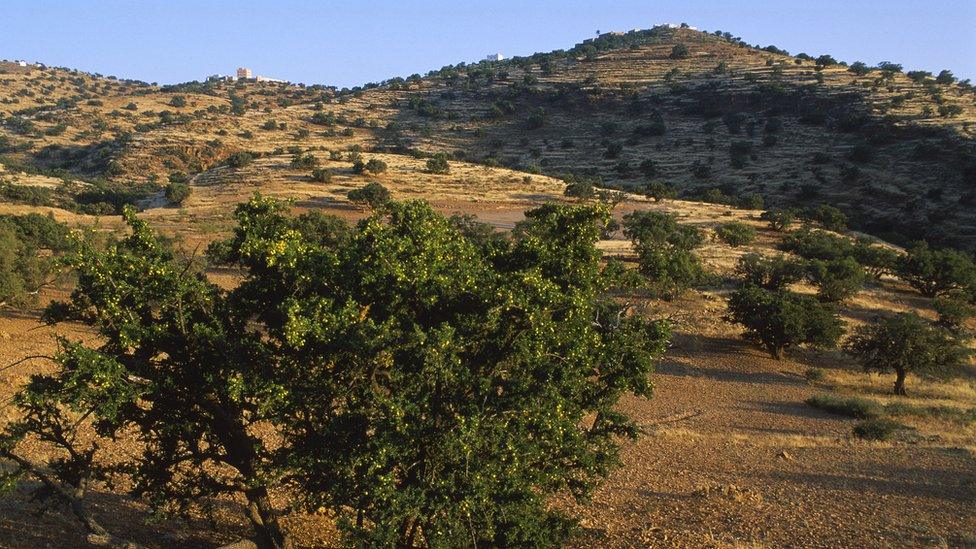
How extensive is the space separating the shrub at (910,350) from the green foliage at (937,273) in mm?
13630

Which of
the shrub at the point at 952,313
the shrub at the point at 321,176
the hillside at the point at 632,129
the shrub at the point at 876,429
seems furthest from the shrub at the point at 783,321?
the shrub at the point at 321,176

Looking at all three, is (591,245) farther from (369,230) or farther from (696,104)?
(696,104)

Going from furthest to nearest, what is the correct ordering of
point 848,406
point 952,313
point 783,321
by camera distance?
point 952,313 → point 783,321 → point 848,406

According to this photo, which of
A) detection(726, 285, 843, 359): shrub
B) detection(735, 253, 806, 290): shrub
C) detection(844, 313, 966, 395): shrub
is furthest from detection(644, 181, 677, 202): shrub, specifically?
detection(844, 313, 966, 395): shrub

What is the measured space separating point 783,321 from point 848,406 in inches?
219

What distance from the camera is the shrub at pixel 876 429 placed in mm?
17422

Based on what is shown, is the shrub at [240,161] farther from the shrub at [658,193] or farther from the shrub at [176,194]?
the shrub at [658,193]

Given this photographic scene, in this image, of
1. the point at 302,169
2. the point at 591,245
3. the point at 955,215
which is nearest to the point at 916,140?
the point at 955,215

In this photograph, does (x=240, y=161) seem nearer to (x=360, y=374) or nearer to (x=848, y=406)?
(x=848, y=406)

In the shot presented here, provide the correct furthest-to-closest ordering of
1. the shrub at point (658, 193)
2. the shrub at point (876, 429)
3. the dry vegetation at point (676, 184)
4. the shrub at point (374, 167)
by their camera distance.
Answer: the shrub at point (374, 167)
the shrub at point (658, 193)
the shrub at point (876, 429)
the dry vegetation at point (676, 184)

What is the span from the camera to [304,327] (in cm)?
695

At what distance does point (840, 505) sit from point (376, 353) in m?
11.0

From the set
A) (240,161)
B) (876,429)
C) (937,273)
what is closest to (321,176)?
(240,161)

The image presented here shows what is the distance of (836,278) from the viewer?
32.2 meters
